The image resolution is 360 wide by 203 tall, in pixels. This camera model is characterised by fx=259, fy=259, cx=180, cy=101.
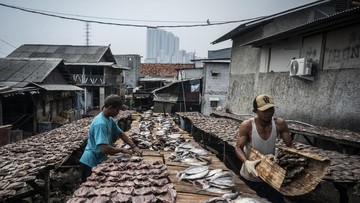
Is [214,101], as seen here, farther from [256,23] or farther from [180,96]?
[256,23]

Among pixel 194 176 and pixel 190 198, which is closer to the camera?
pixel 190 198

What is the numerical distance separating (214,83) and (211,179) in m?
23.5

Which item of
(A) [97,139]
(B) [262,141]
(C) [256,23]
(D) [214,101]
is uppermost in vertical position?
(C) [256,23]

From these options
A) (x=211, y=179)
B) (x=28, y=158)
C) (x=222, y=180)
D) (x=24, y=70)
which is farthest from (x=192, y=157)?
(x=24, y=70)

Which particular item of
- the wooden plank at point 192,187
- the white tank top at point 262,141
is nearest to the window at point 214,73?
the white tank top at point 262,141

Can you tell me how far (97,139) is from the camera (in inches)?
169

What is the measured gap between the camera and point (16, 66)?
18.6 m

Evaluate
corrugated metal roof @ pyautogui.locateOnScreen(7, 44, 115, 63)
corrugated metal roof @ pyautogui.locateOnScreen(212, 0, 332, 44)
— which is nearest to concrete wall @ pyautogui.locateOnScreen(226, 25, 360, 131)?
corrugated metal roof @ pyautogui.locateOnScreen(212, 0, 332, 44)

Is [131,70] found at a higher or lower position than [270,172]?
higher

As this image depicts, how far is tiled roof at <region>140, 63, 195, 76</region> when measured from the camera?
44.1 m

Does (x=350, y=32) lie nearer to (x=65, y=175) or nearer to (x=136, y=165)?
(x=136, y=165)

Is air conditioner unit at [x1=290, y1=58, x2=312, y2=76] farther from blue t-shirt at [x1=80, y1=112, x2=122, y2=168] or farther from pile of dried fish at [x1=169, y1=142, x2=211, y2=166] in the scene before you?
blue t-shirt at [x1=80, y1=112, x2=122, y2=168]

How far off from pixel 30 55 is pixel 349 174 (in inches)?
1440

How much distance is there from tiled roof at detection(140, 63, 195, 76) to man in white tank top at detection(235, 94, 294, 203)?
3913 cm
